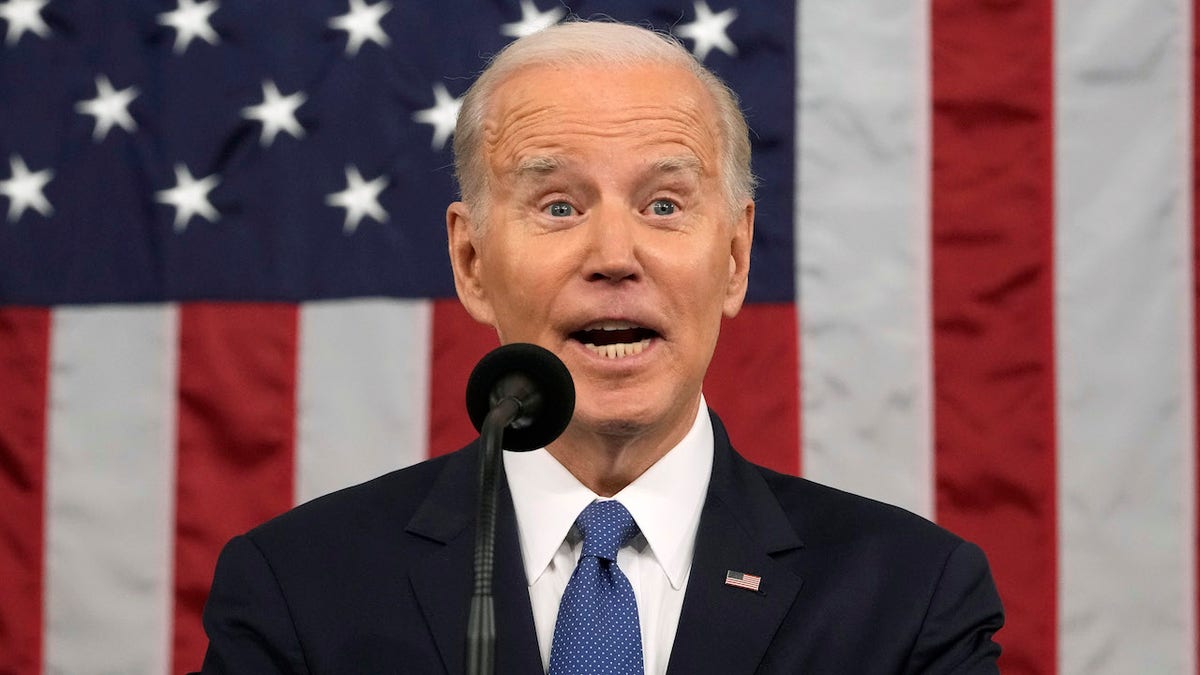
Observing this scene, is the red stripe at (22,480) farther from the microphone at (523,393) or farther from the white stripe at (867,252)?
the microphone at (523,393)

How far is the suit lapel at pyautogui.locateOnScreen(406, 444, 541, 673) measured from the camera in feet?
4.96

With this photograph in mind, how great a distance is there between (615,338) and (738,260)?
27 centimetres

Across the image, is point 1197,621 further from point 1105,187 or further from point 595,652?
point 595,652

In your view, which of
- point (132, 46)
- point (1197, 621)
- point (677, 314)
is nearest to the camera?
point (677, 314)

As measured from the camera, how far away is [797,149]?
8.70ft

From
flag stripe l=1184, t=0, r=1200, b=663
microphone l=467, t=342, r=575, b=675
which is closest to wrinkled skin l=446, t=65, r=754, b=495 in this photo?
microphone l=467, t=342, r=575, b=675

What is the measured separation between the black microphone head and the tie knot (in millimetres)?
462

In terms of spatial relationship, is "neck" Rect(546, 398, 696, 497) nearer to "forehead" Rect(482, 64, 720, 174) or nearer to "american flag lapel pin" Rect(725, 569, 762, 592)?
"american flag lapel pin" Rect(725, 569, 762, 592)

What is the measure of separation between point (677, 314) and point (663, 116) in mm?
253

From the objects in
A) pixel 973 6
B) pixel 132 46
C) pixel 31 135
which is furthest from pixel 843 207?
pixel 31 135

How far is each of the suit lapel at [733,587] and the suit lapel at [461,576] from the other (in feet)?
0.57

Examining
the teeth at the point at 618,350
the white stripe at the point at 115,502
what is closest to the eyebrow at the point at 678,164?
the teeth at the point at 618,350

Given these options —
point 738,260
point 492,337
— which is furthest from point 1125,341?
point 492,337

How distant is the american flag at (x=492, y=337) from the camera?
2.55m
